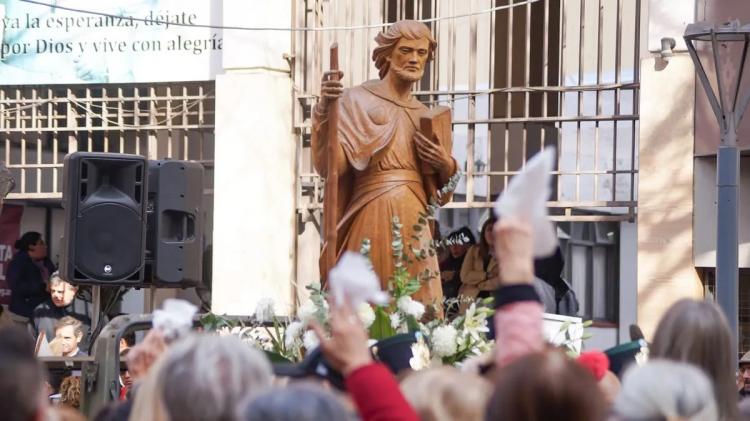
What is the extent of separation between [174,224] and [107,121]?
5.66 meters

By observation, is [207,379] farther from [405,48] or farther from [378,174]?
[405,48]

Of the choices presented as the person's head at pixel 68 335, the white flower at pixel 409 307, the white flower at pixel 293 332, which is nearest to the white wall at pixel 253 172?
the person's head at pixel 68 335

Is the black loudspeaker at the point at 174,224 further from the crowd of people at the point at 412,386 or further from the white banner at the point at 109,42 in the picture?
the crowd of people at the point at 412,386

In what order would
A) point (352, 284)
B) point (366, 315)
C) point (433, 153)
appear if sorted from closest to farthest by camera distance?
1. point (352, 284)
2. point (366, 315)
3. point (433, 153)

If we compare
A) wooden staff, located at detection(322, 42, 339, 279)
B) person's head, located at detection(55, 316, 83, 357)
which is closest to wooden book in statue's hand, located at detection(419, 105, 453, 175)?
wooden staff, located at detection(322, 42, 339, 279)

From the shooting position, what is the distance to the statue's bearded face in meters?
7.54

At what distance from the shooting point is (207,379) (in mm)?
3033

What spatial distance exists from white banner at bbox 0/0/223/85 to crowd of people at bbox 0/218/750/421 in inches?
465

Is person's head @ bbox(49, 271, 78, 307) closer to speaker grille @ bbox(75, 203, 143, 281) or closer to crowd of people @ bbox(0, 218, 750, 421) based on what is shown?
speaker grille @ bbox(75, 203, 143, 281)

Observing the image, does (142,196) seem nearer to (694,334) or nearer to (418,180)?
(418,180)

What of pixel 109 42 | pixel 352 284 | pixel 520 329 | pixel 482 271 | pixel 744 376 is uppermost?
pixel 109 42

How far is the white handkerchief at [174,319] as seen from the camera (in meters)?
3.99

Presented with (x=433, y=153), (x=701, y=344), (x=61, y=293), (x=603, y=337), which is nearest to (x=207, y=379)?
(x=701, y=344)

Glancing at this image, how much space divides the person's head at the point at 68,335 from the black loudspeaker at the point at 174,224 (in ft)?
3.38
